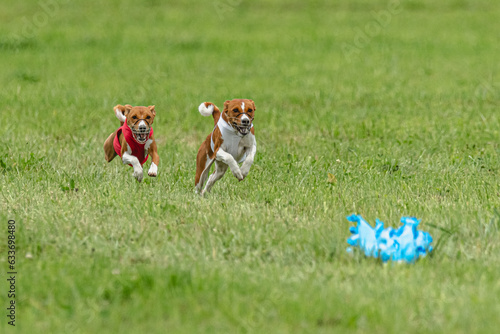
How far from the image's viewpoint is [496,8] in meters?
23.8

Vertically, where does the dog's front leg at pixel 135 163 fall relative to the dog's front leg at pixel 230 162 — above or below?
below

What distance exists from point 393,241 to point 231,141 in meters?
1.81

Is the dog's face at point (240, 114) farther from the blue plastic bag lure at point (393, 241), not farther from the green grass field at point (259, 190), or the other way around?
the blue plastic bag lure at point (393, 241)

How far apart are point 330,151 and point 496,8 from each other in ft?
55.8

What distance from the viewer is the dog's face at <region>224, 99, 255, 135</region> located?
6152 millimetres

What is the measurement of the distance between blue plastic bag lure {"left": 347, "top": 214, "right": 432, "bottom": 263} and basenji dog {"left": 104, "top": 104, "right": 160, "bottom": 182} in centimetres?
204

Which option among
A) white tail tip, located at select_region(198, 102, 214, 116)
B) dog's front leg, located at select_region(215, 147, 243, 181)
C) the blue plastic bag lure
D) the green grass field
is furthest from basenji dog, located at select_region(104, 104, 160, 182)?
the blue plastic bag lure

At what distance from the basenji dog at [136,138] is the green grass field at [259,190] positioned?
0.30 m

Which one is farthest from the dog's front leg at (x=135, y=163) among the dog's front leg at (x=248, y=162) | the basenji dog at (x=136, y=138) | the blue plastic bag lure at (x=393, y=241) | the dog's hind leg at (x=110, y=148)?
the blue plastic bag lure at (x=393, y=241)

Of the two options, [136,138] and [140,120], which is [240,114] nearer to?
[140,120]

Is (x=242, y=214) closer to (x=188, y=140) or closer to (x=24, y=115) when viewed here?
(x=188, y=140)

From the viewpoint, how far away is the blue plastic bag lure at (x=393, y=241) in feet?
17.1

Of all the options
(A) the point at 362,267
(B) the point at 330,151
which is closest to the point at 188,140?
(B) the point at 330,151

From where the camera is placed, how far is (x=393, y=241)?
5.29 m
